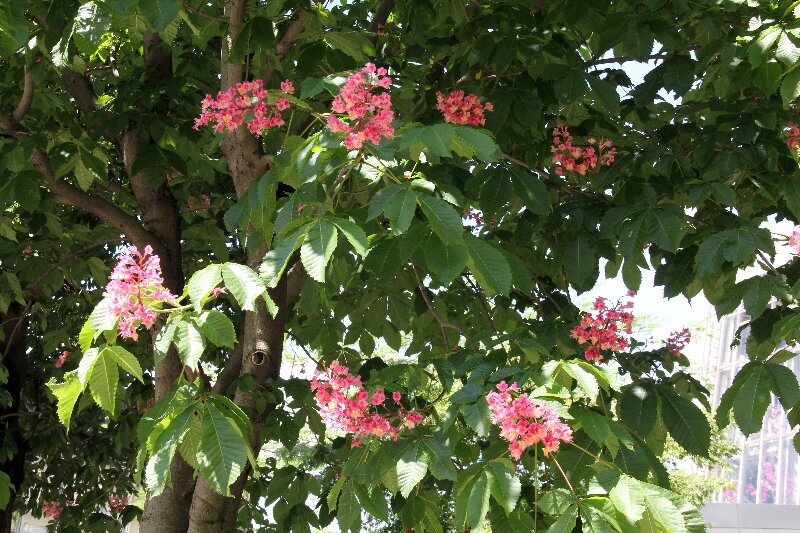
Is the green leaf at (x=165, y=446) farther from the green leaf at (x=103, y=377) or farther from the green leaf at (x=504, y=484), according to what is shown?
the green leaf at (x=504, y=484)

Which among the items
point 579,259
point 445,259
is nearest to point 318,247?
point 445,259

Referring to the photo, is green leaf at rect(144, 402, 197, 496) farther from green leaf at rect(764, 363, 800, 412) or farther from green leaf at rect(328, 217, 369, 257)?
green leaf at rect(764, 363, 800, 412)

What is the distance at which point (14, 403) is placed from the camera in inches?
226

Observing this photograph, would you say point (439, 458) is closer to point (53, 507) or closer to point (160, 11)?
point (160, 11)

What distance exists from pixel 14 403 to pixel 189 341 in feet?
14.1

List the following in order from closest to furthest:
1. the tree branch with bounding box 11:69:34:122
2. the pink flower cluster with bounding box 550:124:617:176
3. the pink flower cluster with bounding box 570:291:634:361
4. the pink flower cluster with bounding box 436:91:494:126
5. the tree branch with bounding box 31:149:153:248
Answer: the pink flower cluster with bounding box 570:291:634:361, the pink flower cluster with bounding box 436:91:494:126, the pink flower cluster with bounding box 550:124:617:176, the tree branch with bounding box 11:69:34:122, the tree branch with bounding box 31:149:153:248

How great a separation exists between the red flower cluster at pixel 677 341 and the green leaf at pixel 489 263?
5.39ft

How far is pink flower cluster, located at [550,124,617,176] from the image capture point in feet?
11.2

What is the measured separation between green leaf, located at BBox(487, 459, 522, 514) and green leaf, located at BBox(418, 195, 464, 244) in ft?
1.70

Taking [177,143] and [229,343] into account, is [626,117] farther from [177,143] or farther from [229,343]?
[229,343]

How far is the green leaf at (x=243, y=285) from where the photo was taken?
79.0 inches

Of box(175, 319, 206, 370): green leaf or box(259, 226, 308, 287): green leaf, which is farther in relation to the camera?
box(259, 226, 308, 287): green leaf

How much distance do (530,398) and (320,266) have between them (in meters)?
0.59

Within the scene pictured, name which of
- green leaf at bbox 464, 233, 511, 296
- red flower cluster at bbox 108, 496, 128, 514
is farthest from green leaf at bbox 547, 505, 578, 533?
red flower cluster at bbox 108, 496, 128, 514
